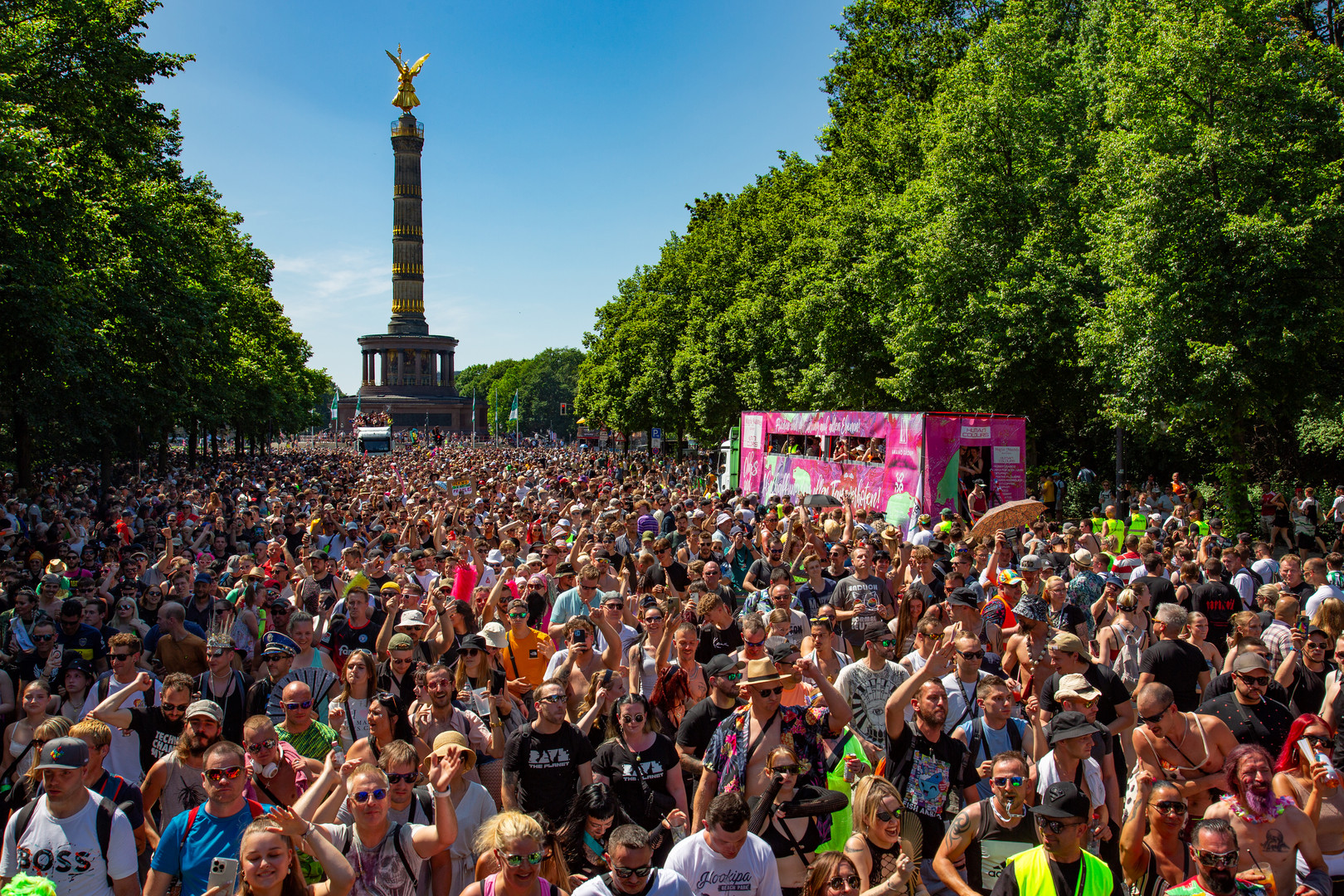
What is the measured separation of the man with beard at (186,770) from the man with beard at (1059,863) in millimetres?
3939

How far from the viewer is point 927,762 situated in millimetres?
5125

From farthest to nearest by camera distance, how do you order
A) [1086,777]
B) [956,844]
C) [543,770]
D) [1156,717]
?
[1156,717], [543,770], [1086,777], [956,844]

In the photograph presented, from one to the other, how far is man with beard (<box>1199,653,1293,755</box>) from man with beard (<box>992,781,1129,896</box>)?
2.01 m

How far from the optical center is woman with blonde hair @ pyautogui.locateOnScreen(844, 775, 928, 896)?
14.5ft

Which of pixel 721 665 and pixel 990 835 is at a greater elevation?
pixel 721 665

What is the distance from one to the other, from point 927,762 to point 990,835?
54cm

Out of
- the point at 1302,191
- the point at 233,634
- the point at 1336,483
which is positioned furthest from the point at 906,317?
the point at 233,634

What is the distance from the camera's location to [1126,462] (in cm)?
3325

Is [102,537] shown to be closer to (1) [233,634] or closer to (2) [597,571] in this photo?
(1) [233,634]

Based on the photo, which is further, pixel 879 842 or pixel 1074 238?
pixel 1074 238

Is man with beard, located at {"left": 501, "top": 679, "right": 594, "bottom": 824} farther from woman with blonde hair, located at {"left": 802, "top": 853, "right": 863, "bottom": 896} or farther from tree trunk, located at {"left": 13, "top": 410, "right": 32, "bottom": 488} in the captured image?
tree trunk, located at {"left": 13, "top": 410, "right": 32, "bottom": 488}

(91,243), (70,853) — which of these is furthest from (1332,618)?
(91,243)

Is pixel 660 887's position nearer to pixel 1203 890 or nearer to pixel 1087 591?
pixel 1203 890

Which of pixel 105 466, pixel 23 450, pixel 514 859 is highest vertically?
pixel 23 450
